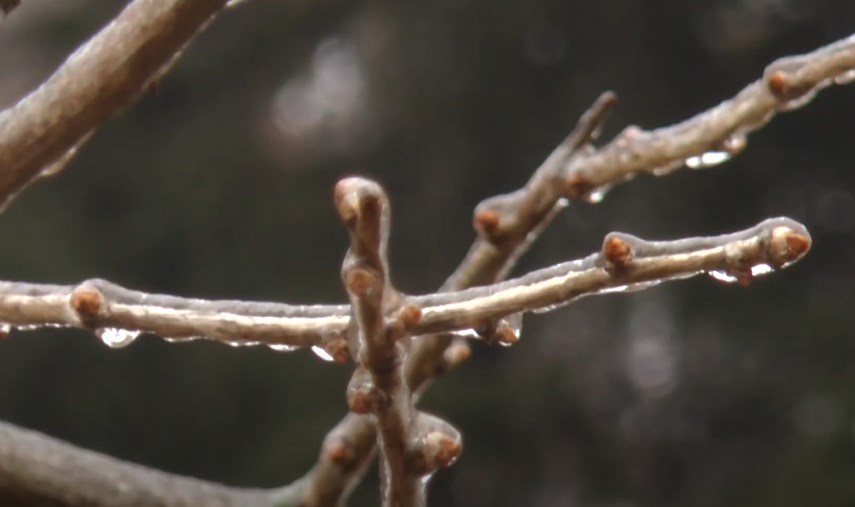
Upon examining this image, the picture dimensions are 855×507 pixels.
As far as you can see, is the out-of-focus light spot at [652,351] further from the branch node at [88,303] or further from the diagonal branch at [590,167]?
the branch node at [88,303]

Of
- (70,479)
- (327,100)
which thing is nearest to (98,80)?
(70,479)

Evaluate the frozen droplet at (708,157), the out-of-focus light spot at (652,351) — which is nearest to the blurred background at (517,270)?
the out-of-focus light spot at (652,351)

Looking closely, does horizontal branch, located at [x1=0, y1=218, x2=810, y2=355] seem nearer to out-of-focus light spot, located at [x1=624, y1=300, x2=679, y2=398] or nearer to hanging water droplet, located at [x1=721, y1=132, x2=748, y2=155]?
hanging water droplet, located at [x1=721, y1=132, x2=748, y2=155]

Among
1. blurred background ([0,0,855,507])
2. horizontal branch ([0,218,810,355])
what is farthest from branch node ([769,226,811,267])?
blurred background ([0,0,855,507])

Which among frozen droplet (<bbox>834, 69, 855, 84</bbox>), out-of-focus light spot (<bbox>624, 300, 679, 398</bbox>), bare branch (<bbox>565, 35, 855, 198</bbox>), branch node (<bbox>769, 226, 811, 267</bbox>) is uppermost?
out-of-focus light spot (<bbox>624, 300, 679, 398</bbox>)

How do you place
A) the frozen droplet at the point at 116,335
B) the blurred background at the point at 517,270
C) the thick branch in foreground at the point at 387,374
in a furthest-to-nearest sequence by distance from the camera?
the blurred background at the point at 517,270
the frozen droplet at the point at 116,335
the thick branch in foreground at the point at 387,374

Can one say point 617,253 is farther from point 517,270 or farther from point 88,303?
point 517,270

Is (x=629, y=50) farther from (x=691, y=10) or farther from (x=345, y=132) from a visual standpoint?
(x=345, y=132)
